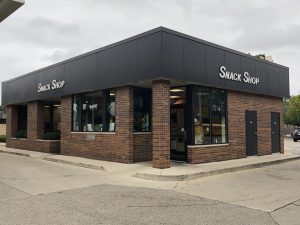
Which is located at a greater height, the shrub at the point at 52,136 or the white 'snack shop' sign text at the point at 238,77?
the white 'snack shop' sign text at the point at 238,77

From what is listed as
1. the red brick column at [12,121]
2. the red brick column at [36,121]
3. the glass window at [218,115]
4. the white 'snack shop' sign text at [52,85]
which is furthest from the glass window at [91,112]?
the red brick column at [12,121]

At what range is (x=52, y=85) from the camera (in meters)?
20.2

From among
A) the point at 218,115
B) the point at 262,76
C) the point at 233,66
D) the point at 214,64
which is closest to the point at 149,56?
the point at 214,64

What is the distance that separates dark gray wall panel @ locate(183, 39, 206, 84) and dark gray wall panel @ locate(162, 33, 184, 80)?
0.28 m

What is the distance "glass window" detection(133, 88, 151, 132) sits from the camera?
1552 centimetres

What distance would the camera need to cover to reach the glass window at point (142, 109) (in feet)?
50.9

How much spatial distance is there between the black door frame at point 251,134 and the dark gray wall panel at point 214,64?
2.94 metres

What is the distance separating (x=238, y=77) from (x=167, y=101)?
4.85 metres

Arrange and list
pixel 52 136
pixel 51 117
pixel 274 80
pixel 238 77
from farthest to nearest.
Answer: pixel 51 117 → pixel 52 136 → pixel 274 80 → pixel 238 77

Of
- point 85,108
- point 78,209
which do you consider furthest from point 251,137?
point 78,209

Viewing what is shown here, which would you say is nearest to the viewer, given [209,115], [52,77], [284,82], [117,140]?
[117,140]

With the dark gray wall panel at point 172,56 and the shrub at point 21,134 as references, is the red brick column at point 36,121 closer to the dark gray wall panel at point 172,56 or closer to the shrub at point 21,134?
the shrub at point 21,134

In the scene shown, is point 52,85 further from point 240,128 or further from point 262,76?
point 262,76

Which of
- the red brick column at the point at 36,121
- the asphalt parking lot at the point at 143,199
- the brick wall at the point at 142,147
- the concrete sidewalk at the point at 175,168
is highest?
the red brick column at the point at 36,121
